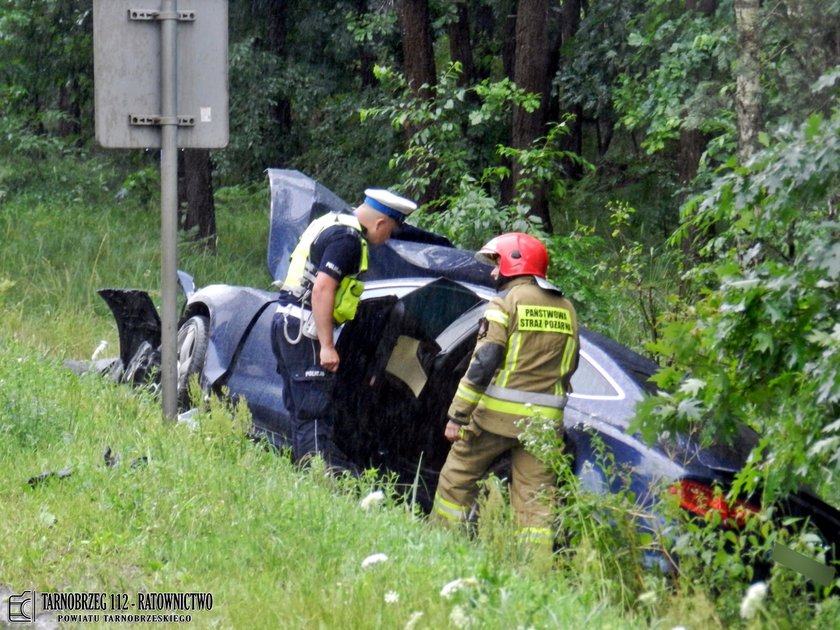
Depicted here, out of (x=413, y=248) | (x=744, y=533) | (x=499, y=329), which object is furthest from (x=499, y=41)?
(x=744, y=533)

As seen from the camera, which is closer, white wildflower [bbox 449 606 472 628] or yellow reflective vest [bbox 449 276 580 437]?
white wildflower [bbox 449 606 472 628]

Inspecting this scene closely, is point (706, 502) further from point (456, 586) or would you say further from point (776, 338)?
point (456, 586)

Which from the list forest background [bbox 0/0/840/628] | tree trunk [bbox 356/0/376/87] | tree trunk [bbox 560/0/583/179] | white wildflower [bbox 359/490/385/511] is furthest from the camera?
tree trunk [bbox 560/0/583/179]

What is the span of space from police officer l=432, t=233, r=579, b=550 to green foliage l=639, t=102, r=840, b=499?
121cm

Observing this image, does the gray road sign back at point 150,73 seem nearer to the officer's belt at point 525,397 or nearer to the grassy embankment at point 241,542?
the grassy embankment at point 241,542

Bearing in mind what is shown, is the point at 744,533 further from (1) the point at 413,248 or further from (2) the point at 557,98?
(2) the point at 557,98

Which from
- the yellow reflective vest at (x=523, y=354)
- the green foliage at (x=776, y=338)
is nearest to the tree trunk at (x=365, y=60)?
the yellow reflective vest at (x=523, y=354)

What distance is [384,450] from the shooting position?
22.2 feet

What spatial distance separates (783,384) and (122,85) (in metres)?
3.80

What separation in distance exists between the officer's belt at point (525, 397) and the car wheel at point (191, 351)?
2.49 meters

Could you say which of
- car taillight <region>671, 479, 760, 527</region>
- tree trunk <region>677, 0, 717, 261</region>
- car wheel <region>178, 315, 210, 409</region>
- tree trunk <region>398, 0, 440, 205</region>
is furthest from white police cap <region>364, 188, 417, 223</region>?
tree trunk <region>677, 0, 717, 261</region>

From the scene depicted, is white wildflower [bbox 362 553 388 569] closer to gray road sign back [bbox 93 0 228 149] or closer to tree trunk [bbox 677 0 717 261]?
gray road sign back [bbox 93 0 228 149]

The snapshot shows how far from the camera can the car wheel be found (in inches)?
310

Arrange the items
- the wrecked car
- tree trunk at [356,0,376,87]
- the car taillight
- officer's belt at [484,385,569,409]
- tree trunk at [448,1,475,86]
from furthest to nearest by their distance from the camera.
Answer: tree trunk at [356,0,376,87], tree trunk at [448,1,475,86], officer's belt at [484,385,569,409], the wrecked car, the car taillight
